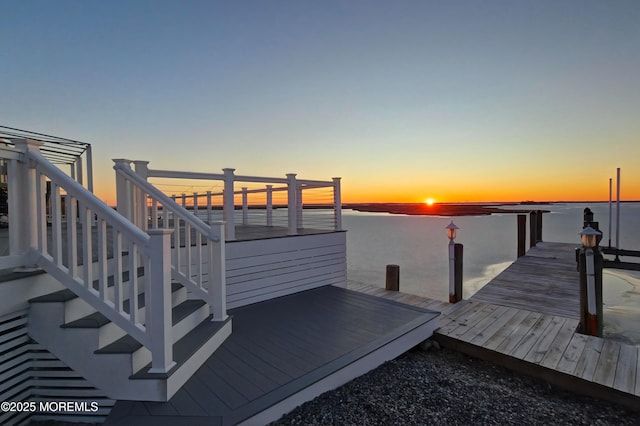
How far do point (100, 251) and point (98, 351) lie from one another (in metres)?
0.62

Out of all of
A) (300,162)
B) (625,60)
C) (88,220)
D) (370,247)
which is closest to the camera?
(88,220)

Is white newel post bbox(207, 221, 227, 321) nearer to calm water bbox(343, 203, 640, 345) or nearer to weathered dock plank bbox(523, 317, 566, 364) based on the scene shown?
weathered dock plank bbox(523, 317, 566, 364)

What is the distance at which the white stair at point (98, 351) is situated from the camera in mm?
1743

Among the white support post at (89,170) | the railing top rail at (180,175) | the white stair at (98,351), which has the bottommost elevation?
the white stair at (98,351)

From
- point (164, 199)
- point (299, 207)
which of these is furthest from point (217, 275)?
point (299, 207)

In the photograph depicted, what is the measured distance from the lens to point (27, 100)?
18.4 ft

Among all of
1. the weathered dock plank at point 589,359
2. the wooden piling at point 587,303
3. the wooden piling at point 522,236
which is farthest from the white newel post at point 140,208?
the wooden piling at point 522,236

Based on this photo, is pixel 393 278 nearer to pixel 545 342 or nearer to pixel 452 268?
pixel 452 268

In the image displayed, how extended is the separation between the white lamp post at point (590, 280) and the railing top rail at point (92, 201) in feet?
17.0

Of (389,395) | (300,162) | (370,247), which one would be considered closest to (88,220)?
(389,395)

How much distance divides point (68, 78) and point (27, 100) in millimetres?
1154

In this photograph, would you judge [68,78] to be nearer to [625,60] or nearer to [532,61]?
[532,61]

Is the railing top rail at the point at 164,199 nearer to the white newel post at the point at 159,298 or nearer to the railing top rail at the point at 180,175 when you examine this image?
the railing top rail at the point at 180,175

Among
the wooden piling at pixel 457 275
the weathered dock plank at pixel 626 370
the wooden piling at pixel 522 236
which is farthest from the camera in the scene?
the wooden piling at pixel 522 236
